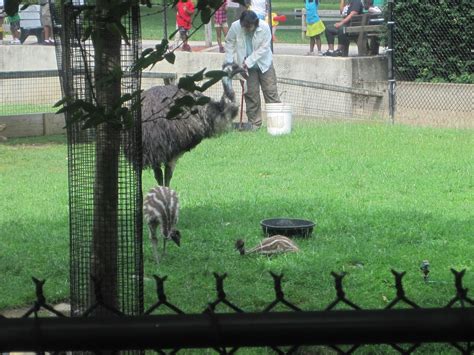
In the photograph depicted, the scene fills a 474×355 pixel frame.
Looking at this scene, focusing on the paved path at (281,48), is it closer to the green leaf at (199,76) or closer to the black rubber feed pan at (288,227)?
the black rubber feed pan at (288,227)

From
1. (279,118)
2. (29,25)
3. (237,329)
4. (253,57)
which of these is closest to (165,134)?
(279,118)

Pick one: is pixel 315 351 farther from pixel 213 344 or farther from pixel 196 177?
pixel 196 177

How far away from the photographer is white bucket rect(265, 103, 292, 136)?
15562 millimetres

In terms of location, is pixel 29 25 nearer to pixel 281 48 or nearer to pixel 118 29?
pixel 281 48

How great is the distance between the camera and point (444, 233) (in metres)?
8.91

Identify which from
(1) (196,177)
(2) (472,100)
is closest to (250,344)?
(1) (196,177)

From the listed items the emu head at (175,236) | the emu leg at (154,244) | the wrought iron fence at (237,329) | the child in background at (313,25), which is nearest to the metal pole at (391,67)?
the child in background at (313,25)

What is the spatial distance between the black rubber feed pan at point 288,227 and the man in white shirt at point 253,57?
25.0 ft

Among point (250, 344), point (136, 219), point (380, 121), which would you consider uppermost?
point (250, 344)

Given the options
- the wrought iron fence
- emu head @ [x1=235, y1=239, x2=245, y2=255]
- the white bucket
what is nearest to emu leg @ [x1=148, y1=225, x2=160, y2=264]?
emu head @ [x1=235, y1=239, x2=245, y2=255]

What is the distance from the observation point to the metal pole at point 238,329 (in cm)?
206

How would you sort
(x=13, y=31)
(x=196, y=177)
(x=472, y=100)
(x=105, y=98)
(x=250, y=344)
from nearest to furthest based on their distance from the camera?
(x=250, y=344), (x=105, y=98), (x=196, y=177), (x=472, y=100), (x=13, y=31)

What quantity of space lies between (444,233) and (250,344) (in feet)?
23.2

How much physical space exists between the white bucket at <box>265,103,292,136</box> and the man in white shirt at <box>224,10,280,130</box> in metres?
1.08
